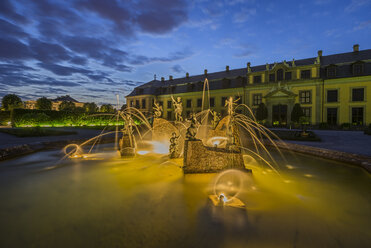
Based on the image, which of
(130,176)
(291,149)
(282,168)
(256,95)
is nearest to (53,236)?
(130,176)

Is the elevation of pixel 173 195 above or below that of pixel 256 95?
below

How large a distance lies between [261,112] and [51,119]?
1502 inches

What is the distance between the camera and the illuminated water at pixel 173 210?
4.03m

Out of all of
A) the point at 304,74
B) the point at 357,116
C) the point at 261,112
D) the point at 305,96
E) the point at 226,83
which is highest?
the point at 226,83

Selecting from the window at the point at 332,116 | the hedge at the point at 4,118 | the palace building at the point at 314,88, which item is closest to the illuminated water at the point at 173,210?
the palace building at the point at 314,88

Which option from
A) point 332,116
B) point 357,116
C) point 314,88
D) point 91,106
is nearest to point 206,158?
point 314,88

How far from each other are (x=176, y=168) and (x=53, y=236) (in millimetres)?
6178

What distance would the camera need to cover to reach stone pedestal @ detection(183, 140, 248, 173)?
28.5 feet

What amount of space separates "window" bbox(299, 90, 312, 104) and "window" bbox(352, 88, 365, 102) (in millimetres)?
5986

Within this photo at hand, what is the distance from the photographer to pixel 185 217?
16.1 ft

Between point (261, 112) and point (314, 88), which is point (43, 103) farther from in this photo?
point (314, 88)

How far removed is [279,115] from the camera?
114ft

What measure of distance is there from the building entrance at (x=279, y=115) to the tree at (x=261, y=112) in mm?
2016

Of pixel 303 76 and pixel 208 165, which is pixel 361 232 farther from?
pixel 303 76
